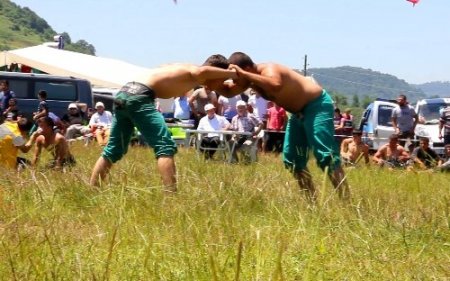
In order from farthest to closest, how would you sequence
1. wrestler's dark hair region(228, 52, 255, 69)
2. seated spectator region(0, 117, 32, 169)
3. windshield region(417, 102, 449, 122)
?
windshield region(417, 102, 449, 122), seated spectator region(0, 117, 32, 169), wrestler's dark hair region(228, 52, 255, 69)

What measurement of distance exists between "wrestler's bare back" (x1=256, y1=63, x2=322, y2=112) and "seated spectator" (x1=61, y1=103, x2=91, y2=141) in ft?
36.4

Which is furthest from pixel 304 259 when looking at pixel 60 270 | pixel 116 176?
pixel 116 176

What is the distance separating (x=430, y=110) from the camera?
22281 mm

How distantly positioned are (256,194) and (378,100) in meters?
17.3

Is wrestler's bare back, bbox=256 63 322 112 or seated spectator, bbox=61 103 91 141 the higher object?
wrestler's bare back, bbox=256 63 322 112

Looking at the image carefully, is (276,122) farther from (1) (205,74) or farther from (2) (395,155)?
(1) (205,74)

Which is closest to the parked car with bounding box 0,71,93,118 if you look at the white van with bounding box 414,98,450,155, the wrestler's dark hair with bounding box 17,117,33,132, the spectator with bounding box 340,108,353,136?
the wrestler's dark hair with bounding box 17,117,33,132

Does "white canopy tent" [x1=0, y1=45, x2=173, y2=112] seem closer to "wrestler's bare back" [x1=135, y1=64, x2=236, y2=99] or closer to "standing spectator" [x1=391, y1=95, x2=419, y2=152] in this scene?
"standing spectator" [x1=391, y1=95, x2=419, y2=152]

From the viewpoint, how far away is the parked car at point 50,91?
22469 mm

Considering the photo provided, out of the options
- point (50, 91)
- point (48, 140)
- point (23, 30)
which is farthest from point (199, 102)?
point (23, 30)

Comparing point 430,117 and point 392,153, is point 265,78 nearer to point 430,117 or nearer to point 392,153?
point 392,153

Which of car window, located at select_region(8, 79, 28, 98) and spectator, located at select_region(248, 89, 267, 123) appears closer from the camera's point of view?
spectator, located at select_region(248, 89, 267, 123)

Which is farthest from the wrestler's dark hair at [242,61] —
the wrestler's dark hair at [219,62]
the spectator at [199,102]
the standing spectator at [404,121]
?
the standing spectator at [404,121]

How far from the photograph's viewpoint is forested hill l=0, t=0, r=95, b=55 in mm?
141500
